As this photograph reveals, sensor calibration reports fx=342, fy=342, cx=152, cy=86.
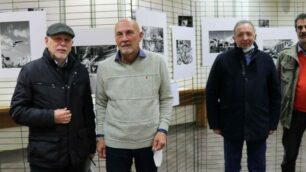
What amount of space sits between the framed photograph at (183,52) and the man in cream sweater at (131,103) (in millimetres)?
855

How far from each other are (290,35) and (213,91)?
139 cm

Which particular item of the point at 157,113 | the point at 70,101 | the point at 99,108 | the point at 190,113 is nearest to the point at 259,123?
the point at 157,113

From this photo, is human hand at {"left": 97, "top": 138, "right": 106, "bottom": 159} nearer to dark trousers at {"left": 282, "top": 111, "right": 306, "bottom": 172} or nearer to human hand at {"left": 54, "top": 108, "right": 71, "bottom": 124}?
human hand at {"left": 54, "top": 108, "right": 71, "bottom": 124}

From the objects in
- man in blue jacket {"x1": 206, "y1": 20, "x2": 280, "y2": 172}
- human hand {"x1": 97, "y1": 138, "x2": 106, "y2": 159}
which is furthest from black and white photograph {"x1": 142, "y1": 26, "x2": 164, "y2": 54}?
human hand {"x1": 97, "y1": 138, "x2": 106, "y2": 159}

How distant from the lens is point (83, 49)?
2504mm

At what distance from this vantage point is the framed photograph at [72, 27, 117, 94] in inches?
97.3

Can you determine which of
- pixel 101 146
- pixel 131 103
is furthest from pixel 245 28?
pixel 101 146

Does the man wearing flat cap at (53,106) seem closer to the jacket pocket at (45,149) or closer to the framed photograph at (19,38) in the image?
the jacket pocket at (45,149)

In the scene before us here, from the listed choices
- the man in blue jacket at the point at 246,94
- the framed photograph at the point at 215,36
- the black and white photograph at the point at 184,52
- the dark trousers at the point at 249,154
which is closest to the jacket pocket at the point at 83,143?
the man in blue jacket at the point at 246,94

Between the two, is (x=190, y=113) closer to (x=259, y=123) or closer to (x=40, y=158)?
(x=259, y=123)

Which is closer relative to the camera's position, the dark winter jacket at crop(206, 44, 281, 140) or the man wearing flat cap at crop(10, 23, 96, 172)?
the man wearing flat cap at crop(10, 23, 96, 172)

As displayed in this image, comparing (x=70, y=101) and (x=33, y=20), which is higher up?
(x=33, y=20)

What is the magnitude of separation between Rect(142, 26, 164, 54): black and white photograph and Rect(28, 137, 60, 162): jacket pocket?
3.34ft

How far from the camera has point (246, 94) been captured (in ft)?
8.07
